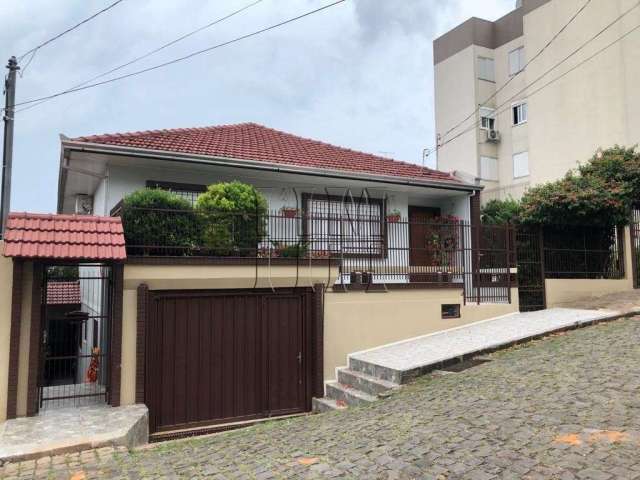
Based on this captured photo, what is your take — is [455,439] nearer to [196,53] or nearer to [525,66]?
[196,53]

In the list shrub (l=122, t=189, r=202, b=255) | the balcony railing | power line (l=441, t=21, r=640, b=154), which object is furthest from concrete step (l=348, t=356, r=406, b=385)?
power line (l=441, t=21, r=640, b=154)

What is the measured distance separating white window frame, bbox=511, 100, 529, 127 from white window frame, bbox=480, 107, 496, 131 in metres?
1.21

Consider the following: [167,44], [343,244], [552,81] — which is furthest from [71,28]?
[552,81]

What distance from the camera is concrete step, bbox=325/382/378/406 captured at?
7794mm

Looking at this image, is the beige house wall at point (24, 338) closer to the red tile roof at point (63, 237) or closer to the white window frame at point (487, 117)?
the red tile roof at point (63, 237)

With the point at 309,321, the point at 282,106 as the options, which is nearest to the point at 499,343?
the point at 309,321

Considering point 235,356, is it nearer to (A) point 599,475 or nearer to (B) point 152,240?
(B) point 152,240

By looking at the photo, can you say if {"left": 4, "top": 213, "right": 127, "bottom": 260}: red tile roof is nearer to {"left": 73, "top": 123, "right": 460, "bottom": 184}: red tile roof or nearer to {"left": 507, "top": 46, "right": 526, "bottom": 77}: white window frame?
{"left": 73, "top": 123, "right": 460, "bottom": 184}: red tile roof

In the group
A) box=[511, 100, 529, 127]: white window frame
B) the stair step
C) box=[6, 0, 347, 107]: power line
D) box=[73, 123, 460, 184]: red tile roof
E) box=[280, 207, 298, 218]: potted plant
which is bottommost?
the stair step

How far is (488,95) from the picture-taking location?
90.3 ft

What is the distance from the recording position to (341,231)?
10.4 meters

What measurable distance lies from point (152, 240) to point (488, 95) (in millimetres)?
24399

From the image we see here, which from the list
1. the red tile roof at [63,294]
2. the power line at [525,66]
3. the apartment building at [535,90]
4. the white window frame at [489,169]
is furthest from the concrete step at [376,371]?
the white window frame at [489,169]

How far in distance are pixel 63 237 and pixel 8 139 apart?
5.77m
